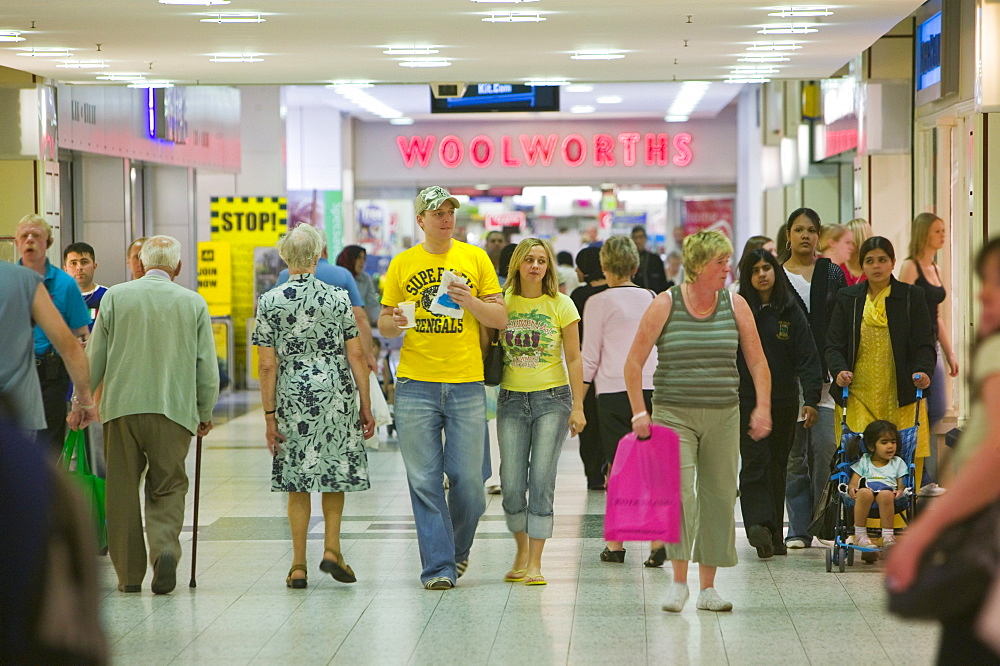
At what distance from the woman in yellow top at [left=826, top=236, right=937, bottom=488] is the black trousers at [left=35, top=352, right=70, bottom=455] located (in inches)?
144

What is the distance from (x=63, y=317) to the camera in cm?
623

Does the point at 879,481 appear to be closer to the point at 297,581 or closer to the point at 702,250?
the point at 702,250

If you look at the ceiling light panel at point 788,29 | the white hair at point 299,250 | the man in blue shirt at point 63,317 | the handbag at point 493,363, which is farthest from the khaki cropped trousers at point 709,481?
the ceiling light panel at point 788,29

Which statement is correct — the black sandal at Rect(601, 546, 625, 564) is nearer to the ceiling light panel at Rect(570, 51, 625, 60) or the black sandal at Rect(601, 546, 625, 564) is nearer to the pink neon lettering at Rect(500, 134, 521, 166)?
the ceiling light panel at Rect(570, 51, 625, 60)

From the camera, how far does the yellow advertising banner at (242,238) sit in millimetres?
16656

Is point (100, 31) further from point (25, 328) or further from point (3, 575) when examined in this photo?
point (3, 575)

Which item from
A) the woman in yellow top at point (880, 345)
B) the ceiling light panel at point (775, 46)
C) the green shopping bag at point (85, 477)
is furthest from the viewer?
the ceiling light panel at point (775, 46)

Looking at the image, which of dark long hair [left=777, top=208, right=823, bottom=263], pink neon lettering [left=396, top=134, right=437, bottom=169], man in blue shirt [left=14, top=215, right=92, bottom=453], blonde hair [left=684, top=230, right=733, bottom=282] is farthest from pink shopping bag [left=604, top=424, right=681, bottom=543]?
pink neon lettering [left=396, top=134, right=437, bottom=169]

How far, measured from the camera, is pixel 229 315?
640 inches

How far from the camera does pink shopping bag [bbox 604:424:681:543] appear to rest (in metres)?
5.18

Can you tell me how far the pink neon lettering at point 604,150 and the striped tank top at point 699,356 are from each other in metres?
18.4

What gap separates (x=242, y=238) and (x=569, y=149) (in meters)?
8.40

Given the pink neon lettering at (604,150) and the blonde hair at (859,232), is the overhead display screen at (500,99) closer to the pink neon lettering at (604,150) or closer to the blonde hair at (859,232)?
the blonde hair at (859,232)

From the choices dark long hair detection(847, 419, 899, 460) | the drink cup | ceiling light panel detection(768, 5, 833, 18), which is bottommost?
dark long hair detection(847, 419, 899, 460)
